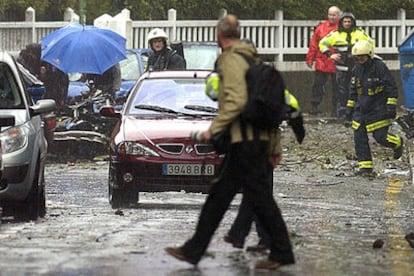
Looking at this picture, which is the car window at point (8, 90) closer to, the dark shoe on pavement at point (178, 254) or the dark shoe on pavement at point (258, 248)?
the dark shoe on pavement at point (258, 248)

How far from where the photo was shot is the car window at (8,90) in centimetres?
1436

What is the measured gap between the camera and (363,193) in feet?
57.7

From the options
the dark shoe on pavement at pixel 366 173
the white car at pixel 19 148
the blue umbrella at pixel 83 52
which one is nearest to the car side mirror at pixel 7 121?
the white car at pixel 19 148

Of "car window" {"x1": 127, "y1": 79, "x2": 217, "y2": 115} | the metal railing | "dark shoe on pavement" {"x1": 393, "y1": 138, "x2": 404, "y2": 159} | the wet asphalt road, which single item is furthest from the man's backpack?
the metal railing

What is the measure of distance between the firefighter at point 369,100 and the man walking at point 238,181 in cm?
940

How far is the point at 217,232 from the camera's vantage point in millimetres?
12500

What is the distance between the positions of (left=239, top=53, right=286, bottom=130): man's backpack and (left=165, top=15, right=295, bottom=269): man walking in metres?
0.06

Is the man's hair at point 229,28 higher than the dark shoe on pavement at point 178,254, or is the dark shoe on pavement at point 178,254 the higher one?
the man's hair at point 229,28

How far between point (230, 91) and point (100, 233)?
298 centimetres

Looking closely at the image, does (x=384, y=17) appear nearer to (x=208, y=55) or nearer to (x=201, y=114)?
(x=208, y=55)

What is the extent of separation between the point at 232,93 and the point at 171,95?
668 cm

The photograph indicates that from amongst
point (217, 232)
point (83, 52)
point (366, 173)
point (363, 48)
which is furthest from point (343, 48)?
point (217, 232)

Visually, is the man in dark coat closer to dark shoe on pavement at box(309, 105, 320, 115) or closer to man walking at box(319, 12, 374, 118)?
man walking at box(319, 12, 374, 118)

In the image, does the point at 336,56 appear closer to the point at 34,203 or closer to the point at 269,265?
the point at 34,203
